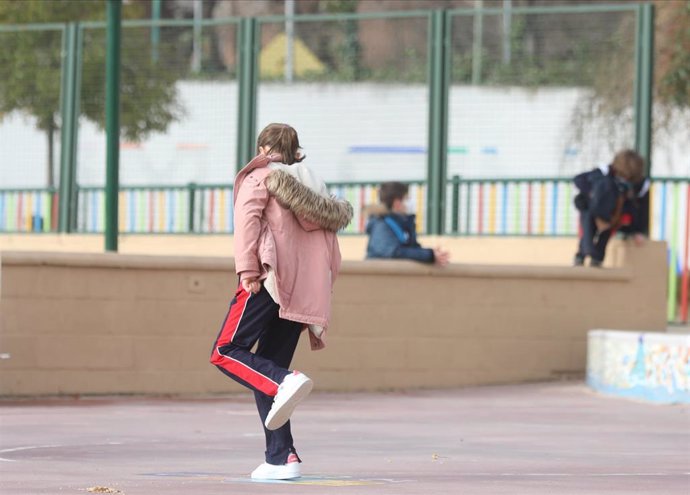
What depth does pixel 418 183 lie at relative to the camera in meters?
17.1

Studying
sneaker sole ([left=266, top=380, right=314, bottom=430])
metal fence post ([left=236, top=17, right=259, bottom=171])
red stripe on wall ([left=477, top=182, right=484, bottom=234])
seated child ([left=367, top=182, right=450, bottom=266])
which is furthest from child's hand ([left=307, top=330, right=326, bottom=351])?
metal fence post ([left=236, top=17, right=259, bottom=171])

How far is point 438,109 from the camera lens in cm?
1689

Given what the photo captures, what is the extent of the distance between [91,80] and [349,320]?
526 cm

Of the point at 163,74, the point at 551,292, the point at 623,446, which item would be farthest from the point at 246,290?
the point at 163,74

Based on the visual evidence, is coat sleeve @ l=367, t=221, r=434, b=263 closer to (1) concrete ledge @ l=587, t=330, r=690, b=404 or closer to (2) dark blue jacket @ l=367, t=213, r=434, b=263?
(2) dark blue jacket @ l=367, t=213, r=434, b=263

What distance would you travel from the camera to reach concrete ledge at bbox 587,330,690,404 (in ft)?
43.7

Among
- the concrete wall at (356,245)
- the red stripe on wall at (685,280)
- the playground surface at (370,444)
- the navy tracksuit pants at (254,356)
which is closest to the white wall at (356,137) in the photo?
the concrete wall at (356,245)

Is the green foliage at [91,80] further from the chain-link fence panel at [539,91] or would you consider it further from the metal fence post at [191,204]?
the chain-link fence panel at [539,91]

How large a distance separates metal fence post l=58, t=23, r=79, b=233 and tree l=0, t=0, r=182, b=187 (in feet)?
0.28

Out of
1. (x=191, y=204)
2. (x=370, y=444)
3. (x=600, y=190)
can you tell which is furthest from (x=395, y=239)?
(x=370, y=444)

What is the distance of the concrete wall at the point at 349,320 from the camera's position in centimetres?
1308

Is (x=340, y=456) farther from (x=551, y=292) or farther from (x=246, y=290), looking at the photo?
(x=551, y=292)

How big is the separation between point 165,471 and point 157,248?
1055cm

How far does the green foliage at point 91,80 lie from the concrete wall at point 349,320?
4337 mm
